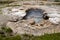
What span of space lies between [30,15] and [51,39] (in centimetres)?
419

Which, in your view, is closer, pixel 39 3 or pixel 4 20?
pixel 4 20

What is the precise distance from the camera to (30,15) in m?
10.3

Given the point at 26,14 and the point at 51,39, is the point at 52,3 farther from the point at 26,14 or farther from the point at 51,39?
the point at 51,39

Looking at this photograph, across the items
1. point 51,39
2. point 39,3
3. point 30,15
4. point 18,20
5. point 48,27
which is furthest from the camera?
point 39,3

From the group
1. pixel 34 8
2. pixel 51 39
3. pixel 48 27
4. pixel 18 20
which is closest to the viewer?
pixel 51 39

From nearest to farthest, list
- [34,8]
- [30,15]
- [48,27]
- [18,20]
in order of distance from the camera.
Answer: [48,27], [18,20], [30,15], [34,8]

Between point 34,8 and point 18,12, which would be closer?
point 18,12

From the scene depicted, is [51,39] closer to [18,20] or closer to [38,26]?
[38,26]

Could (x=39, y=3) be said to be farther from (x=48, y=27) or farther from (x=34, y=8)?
(x=48, y=27)

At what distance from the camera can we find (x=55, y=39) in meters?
6.29

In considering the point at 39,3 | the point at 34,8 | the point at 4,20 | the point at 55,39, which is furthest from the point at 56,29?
the point at 39,3

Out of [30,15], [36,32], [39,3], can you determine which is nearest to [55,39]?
[36,32]

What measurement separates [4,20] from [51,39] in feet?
11.2

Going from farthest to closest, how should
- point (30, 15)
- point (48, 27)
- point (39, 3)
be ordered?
1. point (39, 3)
2. point (30, 15)
3. point (48, 27)
